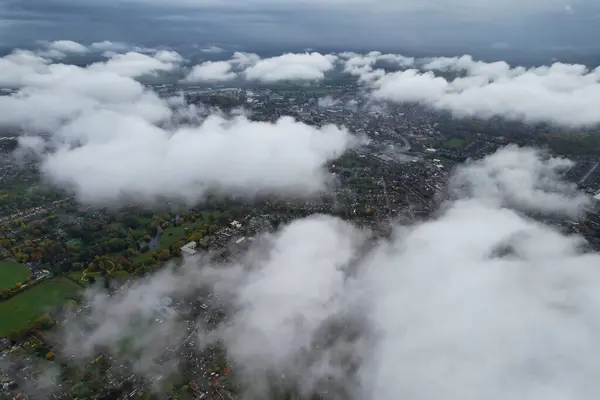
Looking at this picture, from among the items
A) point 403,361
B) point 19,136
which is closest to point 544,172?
point 403,361

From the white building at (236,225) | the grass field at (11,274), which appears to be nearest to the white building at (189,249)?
the white building at (236,225)

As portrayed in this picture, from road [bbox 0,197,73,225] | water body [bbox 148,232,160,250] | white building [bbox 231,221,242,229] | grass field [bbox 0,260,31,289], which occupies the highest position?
white building [bbox 231,221,242,229]

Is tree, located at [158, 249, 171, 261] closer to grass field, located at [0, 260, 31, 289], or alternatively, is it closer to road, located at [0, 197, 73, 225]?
grass field, located at [0, 260, 31, 289]

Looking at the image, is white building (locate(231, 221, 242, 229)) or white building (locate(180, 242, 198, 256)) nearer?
white building (locate(180, 242, 198, 256))

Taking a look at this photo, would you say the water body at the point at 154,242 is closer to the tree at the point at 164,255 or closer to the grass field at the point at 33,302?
the tree at the point at 164,255

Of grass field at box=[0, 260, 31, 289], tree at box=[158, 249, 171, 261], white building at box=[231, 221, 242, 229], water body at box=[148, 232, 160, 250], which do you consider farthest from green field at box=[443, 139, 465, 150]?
grass field at box=[0, 260, 31, 289]

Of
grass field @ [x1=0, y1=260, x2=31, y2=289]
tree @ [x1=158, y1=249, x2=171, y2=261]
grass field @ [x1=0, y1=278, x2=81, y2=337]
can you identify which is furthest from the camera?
tree @ [x1=158, y1=249, x2=171, y2=261]

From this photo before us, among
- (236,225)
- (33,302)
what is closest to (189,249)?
(236,225)
